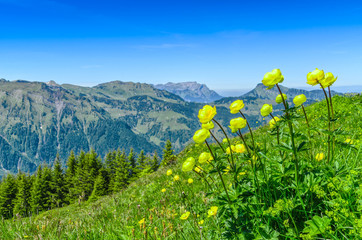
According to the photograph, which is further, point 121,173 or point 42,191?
point 42,191

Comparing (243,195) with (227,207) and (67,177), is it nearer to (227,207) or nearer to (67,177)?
(227,207)

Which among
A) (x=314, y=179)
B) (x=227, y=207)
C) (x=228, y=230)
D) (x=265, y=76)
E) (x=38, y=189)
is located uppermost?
(x=265, y=76)

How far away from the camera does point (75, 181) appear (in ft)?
223

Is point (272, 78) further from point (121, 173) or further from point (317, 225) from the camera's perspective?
point (121, 173)

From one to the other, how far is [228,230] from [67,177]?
79150mm

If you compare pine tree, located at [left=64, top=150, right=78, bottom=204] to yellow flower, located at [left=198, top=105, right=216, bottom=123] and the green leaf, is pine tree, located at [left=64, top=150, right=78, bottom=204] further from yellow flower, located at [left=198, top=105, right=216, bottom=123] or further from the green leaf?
the green leaf

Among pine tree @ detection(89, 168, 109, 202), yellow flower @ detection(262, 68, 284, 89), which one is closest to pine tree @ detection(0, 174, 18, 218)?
pine tree @ detection(89, 168, 109, 202)

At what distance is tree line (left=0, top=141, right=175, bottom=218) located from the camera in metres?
62.2

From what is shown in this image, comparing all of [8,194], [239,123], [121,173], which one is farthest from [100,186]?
[239,123]

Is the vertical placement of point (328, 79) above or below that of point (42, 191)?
above

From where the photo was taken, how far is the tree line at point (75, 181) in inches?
2447

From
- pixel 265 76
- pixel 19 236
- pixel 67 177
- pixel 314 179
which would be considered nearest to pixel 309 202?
pixel 314 179

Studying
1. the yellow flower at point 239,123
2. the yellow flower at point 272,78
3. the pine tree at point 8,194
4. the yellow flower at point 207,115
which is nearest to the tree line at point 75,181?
the pine tree at point 8,194

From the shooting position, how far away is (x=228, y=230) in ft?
8.00
